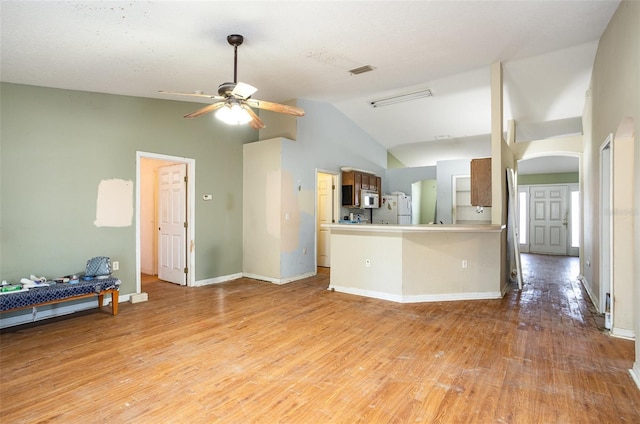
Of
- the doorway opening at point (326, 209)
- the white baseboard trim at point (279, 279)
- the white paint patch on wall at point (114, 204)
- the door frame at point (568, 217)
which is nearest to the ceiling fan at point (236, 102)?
the white paint patch on wall at point (114, 204)

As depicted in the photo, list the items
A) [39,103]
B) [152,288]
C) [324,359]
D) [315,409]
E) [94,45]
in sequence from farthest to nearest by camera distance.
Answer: [152,288] < [39,103] < [94,45] < [324,359] < [315,409]

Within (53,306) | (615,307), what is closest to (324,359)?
(615,307)

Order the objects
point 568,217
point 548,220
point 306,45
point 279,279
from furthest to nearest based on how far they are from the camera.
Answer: point 548,220
point 568,217
point 279,279
point 306,45

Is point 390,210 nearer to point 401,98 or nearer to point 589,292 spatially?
point 401,98

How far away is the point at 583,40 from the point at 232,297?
5.64 meters

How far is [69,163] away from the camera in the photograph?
3906mm

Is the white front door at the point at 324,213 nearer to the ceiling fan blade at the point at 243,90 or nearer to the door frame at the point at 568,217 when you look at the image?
the ceiling fan blade at the point at 243,90

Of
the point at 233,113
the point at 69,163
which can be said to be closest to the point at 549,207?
the point at 233,113

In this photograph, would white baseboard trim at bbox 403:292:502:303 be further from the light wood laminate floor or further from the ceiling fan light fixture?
the ceiling fan light fixture

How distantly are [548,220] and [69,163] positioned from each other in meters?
11.2

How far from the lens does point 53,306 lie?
382 cm

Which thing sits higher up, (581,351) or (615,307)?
(615,307)

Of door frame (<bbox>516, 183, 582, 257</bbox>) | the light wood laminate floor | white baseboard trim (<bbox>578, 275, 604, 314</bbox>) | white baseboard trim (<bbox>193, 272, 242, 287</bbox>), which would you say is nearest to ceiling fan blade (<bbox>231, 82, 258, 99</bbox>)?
the light wood laminate floor

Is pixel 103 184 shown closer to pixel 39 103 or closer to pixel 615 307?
pixel 39 103
